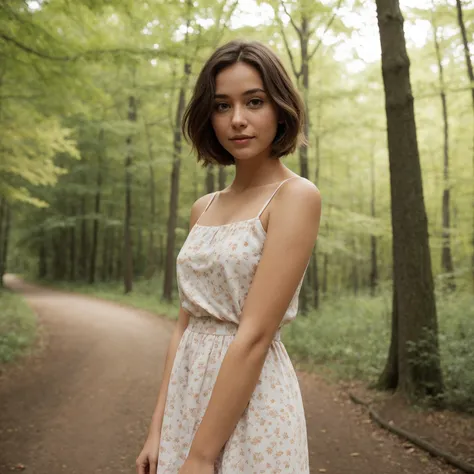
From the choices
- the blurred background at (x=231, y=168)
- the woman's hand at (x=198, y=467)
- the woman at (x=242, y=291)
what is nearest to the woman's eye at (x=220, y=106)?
the woman at (x=242, y=291)

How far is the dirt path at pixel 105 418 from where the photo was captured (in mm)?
4887

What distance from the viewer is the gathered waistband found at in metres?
1.43

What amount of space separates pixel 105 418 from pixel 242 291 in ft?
18.5

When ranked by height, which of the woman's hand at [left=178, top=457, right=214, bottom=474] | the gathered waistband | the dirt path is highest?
the gathered waistband

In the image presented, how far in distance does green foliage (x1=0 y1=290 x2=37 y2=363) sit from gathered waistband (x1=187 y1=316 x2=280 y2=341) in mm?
8458

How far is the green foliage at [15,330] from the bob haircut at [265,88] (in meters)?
8.66

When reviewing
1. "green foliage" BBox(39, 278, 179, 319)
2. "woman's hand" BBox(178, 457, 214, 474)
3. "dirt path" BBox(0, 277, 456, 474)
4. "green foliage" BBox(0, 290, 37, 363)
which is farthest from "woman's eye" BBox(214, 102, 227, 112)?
"green foliage" BBox(39, 278, 179, 319)

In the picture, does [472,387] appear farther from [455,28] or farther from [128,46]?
[455,28]

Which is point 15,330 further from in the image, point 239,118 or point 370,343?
point 239,118

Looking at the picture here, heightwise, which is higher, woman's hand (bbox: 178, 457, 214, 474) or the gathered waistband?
the gathered waistband

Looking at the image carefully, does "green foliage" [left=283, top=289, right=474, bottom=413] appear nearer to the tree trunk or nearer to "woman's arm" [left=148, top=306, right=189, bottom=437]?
the tree trunk

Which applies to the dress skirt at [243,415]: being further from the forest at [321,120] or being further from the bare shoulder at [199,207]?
the forest at [321,120]

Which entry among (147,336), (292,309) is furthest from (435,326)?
(147,336)

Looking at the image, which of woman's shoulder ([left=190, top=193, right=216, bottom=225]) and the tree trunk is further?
the tree trunk
